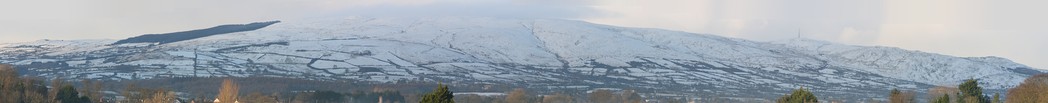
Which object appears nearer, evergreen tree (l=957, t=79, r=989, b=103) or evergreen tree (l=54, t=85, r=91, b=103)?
evergreen tree (l=54, t=85, r=91, b=103)

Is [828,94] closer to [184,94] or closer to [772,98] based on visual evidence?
[772,98]

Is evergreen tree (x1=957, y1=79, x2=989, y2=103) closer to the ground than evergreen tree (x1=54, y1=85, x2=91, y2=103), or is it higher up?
higher up

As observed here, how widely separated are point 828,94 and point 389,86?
109ft

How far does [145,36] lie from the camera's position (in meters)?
182

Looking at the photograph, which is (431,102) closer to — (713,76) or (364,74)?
(364,74)

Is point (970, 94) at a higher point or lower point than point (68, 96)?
higher

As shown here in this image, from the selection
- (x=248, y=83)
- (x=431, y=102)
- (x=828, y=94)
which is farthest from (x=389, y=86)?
(x=431, y=102)

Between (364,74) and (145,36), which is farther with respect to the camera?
(145,36)

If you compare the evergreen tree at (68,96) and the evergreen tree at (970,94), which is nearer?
the evergreen tree at (68,96)

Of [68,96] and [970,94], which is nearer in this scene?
[68,96]

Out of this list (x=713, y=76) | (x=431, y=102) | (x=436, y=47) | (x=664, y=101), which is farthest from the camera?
(x=436, y=47)

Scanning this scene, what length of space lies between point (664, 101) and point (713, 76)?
114ft

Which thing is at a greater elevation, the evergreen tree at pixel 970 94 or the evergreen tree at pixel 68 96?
the evergreen tree at pixel 970 94

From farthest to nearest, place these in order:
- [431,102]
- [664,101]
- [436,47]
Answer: [436,47] < [664,101] < [431,102]
